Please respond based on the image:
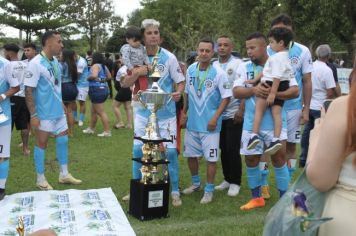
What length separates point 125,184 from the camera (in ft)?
22.5

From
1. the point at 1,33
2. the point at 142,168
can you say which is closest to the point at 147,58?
the point at 142,168

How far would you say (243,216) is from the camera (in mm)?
5348

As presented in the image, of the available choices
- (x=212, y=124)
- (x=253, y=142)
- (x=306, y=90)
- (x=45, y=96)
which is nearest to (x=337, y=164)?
(x=253, y=142)

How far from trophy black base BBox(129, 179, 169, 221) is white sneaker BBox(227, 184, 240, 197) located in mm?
1239

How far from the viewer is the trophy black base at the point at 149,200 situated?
17.1ft

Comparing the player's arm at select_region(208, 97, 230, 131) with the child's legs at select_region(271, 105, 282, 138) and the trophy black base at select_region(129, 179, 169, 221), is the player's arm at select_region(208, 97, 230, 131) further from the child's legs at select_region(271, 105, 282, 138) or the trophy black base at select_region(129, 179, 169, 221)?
the trophy black base at select_region(129, 179, 169, 221)

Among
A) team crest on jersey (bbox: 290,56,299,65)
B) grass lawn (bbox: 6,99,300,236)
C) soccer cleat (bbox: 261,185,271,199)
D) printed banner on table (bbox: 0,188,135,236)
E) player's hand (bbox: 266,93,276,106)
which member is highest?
team crest on jersey (bbox: 290,56,299,65)

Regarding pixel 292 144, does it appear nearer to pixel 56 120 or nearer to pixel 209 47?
pixel 209 47

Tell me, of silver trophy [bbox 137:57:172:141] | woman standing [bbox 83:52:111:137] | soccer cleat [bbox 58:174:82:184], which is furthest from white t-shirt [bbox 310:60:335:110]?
woman standing [bbox 83:52:111:137]

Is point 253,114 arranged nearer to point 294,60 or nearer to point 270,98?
point 270,98

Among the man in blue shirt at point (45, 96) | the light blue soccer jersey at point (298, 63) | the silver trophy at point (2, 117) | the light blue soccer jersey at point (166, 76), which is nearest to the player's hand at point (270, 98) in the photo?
the light blue soccer jersey at point (298, 63)

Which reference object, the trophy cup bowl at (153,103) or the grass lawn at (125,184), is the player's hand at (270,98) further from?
the grass lawn at (125,184)

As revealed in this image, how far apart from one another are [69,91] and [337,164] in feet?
28.5

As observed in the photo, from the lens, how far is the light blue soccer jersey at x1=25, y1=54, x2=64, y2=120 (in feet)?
19.9
